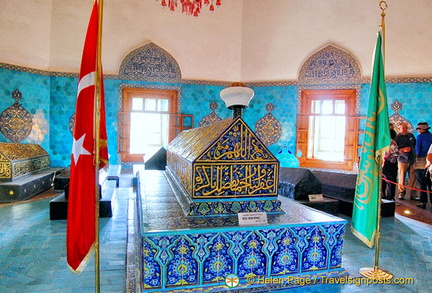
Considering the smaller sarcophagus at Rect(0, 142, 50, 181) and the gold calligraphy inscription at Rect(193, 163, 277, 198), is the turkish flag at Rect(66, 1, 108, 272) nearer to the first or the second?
the gold calligraphy inscription at Rect(193, 163, 277, 198)

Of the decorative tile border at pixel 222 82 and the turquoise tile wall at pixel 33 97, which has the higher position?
the decorative tile border at pixel 222 82

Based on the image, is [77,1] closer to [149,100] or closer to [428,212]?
[149,100]

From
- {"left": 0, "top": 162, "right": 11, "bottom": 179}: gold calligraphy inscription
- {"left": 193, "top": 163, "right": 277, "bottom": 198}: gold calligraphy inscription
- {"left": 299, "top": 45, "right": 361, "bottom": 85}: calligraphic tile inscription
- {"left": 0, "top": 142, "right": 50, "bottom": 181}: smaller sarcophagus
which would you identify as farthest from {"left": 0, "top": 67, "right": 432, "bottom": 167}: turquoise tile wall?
{"left": 193, "top": 163, "right": 277, "bottom": 198}: gold calligraphy inscription

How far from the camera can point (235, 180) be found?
218cm

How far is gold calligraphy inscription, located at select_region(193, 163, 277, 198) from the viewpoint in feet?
6.96

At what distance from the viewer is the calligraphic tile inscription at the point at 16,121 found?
6559 mm

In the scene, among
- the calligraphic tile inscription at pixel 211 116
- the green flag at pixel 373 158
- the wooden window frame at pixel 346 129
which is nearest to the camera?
the green flag at pixel 373 158

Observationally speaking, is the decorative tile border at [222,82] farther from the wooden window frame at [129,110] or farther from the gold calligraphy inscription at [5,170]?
the gold calligraphy inscription at [5,170]

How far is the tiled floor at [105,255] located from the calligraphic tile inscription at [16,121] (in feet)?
10.6

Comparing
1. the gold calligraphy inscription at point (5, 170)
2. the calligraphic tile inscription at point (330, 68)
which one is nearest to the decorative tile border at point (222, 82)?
the calligraphic tile inscription at point (330, 68)

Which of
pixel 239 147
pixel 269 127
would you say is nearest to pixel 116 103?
pixel 269 127

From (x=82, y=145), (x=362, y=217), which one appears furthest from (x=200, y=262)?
(x=362, y=217)

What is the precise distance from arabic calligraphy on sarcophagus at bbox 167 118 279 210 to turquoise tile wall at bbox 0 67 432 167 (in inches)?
204

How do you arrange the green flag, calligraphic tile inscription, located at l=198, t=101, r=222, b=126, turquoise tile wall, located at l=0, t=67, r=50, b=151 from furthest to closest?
1. calligraphic tile inscription, located at l=198, t=101, r=222, b=126
2. turquoise tile wall, located at l=0, t=67, r=50, b=151
3. the green flag
